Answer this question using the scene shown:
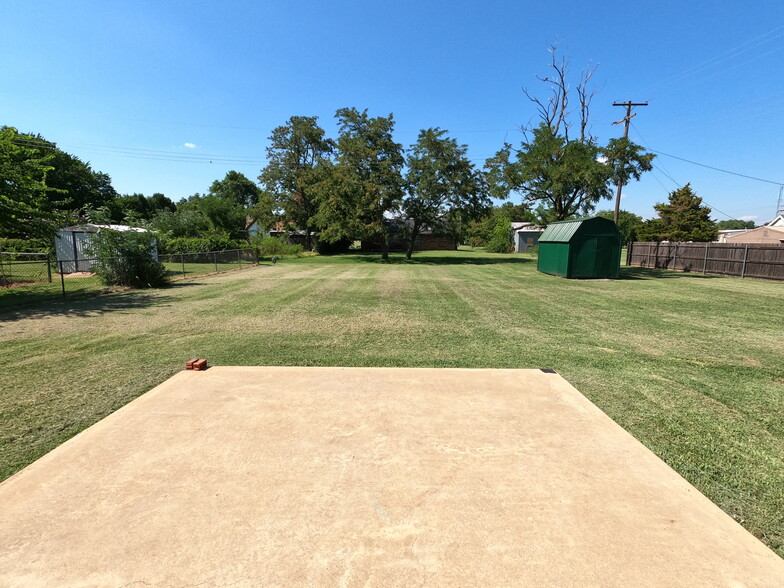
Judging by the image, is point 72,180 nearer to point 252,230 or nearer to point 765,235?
point 252,230

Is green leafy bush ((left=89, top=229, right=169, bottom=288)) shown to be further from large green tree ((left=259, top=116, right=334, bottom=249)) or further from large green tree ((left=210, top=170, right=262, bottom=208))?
large green tree ((left=210, top=170, right=262, bottom=208))

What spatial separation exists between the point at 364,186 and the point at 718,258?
2270cm

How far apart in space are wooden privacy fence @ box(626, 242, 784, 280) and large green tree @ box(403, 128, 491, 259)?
41.0 feet

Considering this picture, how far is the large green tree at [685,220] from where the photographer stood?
37.3 m

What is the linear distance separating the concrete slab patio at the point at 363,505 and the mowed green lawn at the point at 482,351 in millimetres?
499

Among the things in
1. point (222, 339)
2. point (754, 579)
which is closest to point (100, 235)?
point (222, 339)

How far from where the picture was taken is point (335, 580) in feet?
5.56

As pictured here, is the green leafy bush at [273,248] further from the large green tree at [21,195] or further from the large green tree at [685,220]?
the large green tree at [685,220]

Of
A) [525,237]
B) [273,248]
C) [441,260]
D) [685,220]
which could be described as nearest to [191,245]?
[273,248]

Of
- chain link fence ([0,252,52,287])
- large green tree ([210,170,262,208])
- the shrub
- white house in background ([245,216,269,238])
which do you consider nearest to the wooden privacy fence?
the shrub

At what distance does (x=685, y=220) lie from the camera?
37688 millimetres

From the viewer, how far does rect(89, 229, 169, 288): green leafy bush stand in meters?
12.9

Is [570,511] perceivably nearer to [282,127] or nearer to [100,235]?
[100,235]

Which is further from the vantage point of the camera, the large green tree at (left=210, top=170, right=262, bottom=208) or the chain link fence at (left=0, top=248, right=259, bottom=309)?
the large green tree at (left=210, top=170, right=262, bottom=208)
